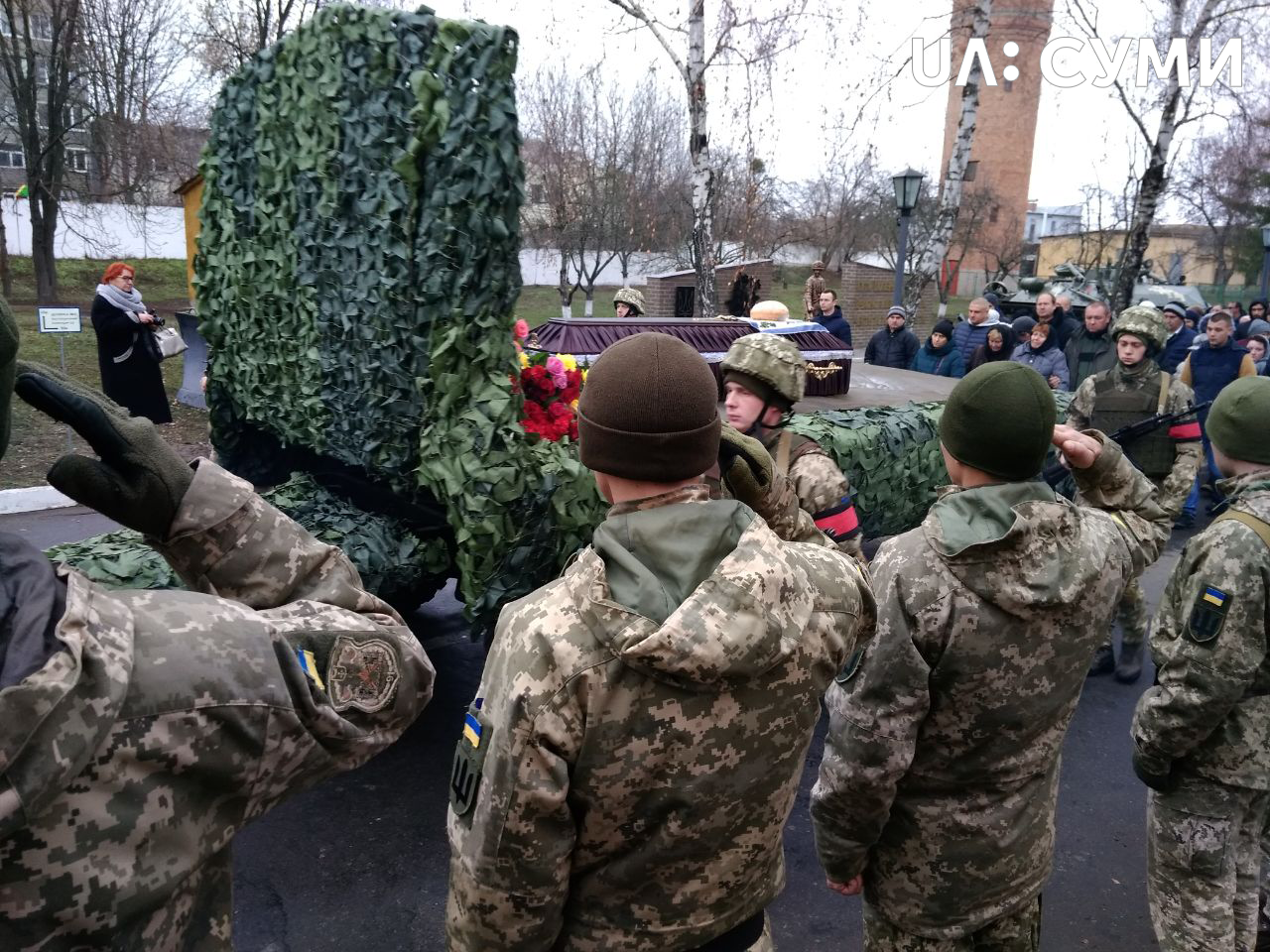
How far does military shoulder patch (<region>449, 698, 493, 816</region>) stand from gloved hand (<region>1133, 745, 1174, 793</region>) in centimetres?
195

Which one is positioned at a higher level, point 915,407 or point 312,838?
point 915,407

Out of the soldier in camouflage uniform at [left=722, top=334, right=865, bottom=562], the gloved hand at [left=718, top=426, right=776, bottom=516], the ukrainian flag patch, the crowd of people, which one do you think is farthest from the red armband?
the ukrainian flag patch

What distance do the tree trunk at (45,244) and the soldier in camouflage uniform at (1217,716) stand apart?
16.9 meters

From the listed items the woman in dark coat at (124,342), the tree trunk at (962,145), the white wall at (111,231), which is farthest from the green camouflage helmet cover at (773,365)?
the white wall at (111,231)

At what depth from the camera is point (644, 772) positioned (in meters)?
1.36

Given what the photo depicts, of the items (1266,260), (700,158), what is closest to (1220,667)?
(700,158)

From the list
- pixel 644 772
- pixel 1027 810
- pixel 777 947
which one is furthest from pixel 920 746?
pixel 777 947

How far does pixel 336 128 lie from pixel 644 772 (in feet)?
8.93

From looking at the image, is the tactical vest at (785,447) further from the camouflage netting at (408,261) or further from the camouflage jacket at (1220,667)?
the camouflage jacket at (1220,667)

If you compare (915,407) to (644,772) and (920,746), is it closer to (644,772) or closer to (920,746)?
(920,746)

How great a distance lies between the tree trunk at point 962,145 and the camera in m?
11.6

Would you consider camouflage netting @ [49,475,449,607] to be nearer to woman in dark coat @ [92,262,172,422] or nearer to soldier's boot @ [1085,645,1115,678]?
soldier's boot @ [1085,645,1115,678]

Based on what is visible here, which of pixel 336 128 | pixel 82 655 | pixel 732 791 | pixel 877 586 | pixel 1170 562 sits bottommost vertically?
pixel 1170 562

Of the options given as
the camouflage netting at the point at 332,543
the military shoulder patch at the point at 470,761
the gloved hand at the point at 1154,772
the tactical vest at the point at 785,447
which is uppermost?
the tactical vest at the point at 785,447
